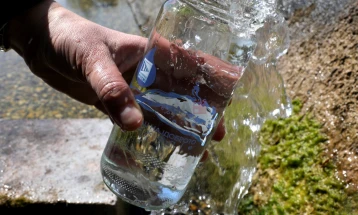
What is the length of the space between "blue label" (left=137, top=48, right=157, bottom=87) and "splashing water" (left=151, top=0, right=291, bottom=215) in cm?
110

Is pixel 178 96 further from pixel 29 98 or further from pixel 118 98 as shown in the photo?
pixel 29 98

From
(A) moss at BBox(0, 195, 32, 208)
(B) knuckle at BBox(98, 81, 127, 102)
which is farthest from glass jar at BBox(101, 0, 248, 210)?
(A) moss at BBox(0, 195, 32, 208)

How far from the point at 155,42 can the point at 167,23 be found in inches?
4.5

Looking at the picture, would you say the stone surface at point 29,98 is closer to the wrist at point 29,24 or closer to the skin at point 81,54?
the skin at point 81,54

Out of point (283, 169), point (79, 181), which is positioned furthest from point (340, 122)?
point (79, 181)

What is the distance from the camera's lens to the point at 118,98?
1.64 meters

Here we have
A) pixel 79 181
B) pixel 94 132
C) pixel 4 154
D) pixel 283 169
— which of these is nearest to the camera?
pixel 283 169

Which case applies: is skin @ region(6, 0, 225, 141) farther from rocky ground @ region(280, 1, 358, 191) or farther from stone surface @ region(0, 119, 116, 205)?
rocky ground @ region(280, 1, 358, 191)

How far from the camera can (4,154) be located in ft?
9.75

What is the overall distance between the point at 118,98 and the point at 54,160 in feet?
4.78

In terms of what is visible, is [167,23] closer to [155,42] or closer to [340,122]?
[155,42]

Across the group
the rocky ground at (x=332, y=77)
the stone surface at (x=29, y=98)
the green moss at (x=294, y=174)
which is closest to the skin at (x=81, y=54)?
the green moss at (x=294, y=174)

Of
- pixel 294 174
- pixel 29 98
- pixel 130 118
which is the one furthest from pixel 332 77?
pixel 29 98

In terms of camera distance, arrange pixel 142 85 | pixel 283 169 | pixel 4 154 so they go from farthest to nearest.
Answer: pixel 4 154 → pixel 283 169 → pixel 142 85
